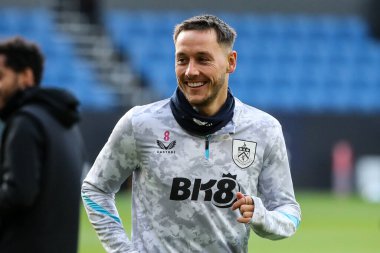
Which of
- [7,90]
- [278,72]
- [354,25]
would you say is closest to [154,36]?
[278,72]

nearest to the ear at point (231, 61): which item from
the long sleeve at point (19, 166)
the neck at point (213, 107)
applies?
the neck at point (213, 107)

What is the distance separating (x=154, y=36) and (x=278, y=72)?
3.05 meters

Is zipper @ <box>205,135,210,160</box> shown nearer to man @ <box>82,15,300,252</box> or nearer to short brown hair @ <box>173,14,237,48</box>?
man @ <box>82,15,300,252</box>

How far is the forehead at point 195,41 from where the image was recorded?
4.97 m

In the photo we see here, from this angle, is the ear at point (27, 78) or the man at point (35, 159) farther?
the ear at point (27, 78)

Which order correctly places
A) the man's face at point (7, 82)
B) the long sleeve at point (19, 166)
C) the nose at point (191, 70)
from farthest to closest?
1. the man's face at point (7, 82)
2. the long sleeve at point (19, 166)
3. the nose at point (191, 70)

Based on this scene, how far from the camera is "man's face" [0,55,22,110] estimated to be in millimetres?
6176

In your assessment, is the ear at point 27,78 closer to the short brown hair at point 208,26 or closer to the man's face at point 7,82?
the man's face at point 7,82

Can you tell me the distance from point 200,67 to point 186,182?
51 centimetres

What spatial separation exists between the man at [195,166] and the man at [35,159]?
0.73 m

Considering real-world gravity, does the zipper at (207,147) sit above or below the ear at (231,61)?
below

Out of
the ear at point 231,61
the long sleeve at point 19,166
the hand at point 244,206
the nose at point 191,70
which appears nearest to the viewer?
the hand at point 244,206

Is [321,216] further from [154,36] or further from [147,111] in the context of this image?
[147,111]

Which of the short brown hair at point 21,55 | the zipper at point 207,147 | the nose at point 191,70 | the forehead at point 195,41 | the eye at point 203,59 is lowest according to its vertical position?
the zipper at point 207,147
